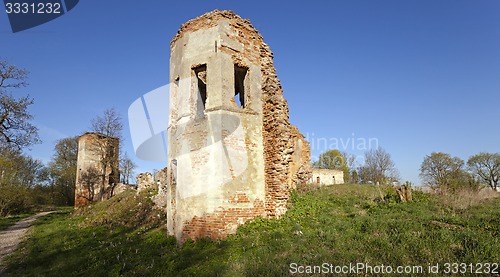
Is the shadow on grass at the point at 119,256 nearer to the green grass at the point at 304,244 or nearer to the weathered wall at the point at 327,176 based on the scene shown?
the green grass at the point at 304,244

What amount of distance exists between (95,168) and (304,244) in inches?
1057

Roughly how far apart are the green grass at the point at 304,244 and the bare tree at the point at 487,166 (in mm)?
37055

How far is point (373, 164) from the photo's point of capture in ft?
149

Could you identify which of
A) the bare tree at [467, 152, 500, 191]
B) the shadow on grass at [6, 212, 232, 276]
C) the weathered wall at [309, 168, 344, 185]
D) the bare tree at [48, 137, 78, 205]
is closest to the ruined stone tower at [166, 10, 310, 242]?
the shadow on grass at [6, 212, 232, 276]

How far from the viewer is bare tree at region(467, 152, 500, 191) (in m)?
38.0

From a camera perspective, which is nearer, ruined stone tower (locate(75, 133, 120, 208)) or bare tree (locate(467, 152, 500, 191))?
ruined stone tower (locate(75, 133, 120, 208))

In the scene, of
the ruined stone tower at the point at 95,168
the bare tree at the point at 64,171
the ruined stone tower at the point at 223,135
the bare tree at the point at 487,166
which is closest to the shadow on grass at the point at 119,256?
the ruined stone tower at the point at 223,135

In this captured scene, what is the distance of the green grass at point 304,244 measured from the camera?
5.47m

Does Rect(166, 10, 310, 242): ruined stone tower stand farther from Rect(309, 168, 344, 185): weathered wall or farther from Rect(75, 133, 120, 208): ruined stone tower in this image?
Rect(309, 168, 344, 185): weathered wall

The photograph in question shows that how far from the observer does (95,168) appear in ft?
91.1

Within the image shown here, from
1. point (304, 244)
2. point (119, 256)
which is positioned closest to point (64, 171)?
point (119, 256)

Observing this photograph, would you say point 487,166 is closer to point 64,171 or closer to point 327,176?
point 327,176

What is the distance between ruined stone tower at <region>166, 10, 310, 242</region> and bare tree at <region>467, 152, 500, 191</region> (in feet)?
135

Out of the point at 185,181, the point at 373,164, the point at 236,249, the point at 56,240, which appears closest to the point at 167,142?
the point at 185,181
